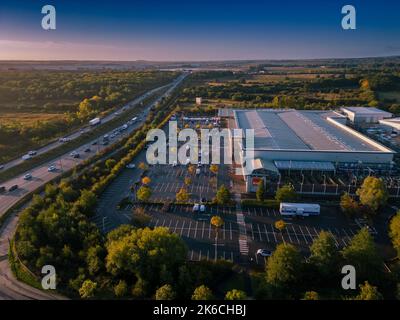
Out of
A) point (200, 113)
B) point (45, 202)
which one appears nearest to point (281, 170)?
point (45, 202)

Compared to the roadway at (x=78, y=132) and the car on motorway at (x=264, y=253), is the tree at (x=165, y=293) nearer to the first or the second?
the car on motorway at (x=264, y=253)

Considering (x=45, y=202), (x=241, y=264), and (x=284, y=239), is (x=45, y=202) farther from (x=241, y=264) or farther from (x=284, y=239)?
(x=284, y=239)

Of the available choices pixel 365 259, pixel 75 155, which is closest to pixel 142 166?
pixel 75 155

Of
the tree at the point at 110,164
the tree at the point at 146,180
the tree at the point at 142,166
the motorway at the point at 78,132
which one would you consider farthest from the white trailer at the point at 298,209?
the motorway at the point at 78,132

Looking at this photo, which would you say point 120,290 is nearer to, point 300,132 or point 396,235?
point 396,235

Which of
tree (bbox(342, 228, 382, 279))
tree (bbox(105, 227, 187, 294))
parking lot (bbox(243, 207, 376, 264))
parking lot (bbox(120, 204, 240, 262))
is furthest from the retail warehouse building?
tree (bbox(105, 227, 187, 294))
